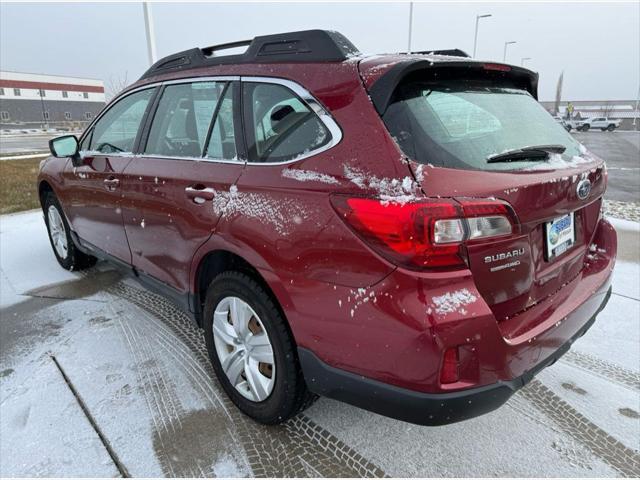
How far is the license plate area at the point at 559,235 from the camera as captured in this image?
1914mm

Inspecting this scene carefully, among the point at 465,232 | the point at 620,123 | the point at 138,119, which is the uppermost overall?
the point at 138,119

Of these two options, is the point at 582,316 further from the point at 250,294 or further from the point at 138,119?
the point at 138,119

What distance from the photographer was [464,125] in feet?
6.23

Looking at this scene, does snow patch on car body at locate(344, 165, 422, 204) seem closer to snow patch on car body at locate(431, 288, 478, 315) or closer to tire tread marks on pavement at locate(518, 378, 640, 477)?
snow patch on car body at locate(431, 288, 478, 315)

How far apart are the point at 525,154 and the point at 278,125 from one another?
1074mm

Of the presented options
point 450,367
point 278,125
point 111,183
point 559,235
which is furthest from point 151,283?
point 559,235

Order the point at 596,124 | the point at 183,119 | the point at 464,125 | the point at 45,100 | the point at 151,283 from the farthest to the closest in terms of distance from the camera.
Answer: the point at 45,100 < the point at 596,124 < the point at 151,283 < the point at 183,119 < the point at 464,125

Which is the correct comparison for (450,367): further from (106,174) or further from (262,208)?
(106,174)

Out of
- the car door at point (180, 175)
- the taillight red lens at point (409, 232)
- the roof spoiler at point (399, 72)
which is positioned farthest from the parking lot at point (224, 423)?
the roof spoiler at point (399, 72)

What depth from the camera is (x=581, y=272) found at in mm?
2279

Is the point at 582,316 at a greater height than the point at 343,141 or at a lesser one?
lesser

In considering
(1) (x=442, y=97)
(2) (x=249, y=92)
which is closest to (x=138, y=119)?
(2) (x=249, y=92)

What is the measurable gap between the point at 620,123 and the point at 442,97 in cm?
5991

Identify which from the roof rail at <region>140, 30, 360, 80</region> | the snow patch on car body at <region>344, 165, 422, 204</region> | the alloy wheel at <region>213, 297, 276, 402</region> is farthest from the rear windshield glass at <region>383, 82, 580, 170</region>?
the alloy wheel at <region>213, 297, 276, 402</region>
